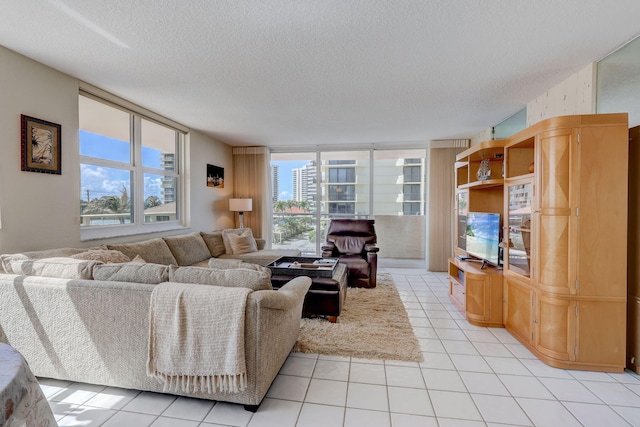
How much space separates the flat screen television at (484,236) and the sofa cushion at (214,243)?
3.63m

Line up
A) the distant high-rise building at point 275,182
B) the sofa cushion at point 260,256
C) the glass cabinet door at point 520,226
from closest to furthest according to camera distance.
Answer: the glass cabinet door at point 520,226
the sofa cushion at point 260,256
the distant high-rise building at point 275,182

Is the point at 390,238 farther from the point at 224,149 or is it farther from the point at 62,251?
the point at 62,251

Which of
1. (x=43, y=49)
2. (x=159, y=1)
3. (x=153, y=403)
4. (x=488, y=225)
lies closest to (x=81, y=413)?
(x=153, y=403)

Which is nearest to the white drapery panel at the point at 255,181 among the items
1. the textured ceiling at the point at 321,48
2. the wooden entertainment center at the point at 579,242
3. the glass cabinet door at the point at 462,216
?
the textured ceiling at the point at 321,48

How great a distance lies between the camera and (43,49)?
2.29 m

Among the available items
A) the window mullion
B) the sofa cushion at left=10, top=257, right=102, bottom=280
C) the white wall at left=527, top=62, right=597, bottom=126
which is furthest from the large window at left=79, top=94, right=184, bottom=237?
the white wall at left=527, top=62, right=597, bottom=126

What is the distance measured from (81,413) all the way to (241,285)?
119 cm

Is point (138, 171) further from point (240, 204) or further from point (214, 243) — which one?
point (240, 204)

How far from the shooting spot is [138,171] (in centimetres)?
384

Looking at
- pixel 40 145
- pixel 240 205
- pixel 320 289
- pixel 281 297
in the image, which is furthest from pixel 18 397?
pixel 240 205

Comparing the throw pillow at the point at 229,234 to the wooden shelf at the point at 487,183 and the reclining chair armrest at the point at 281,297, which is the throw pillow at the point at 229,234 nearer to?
the reclining chair armrest at the point at 281,297

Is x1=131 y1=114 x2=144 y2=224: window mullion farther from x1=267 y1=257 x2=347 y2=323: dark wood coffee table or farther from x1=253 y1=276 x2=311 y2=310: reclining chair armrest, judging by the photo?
x1=253 y1=276 x2=311 y2=310: reclining chair armrest

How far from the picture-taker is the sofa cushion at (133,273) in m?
1.83

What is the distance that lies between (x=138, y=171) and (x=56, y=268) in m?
2.20
